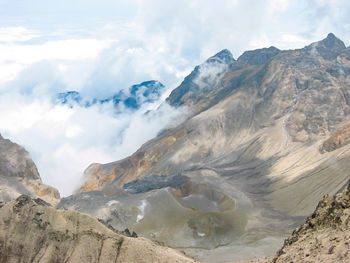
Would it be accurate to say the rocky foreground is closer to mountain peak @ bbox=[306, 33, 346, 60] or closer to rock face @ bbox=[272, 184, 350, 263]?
rock face @ bbox=[272, 184, 350, 263]

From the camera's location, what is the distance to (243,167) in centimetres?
10869

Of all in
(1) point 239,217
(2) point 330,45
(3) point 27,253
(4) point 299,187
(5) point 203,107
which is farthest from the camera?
(2) point 330,45

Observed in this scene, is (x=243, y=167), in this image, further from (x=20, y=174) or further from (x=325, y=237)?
(x=325, y=237)

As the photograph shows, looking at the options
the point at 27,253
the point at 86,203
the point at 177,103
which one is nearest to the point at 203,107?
the point at 177,103

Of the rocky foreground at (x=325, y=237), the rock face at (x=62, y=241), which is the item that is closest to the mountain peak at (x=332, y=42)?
the rock face at (x=62, y=241)

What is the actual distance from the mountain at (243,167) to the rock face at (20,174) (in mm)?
10328

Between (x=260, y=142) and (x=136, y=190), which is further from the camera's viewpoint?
(x=260, y=142)

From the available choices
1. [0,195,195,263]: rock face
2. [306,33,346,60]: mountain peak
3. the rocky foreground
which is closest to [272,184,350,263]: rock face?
the rocky foreground

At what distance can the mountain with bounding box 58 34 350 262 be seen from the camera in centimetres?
6681

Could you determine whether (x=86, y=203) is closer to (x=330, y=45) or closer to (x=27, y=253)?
(x=27, y=253)

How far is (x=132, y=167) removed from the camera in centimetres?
12750

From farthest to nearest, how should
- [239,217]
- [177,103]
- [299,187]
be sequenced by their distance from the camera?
[177,103], [299,187], [239,217]

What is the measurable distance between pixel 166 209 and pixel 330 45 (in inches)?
5709

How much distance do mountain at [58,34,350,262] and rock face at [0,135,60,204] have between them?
33.9ft
